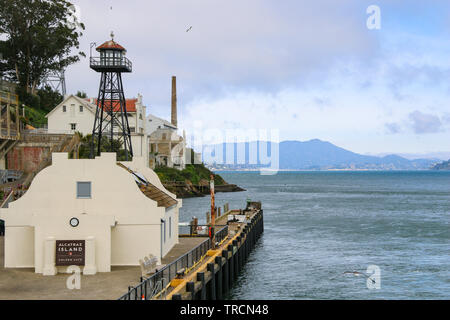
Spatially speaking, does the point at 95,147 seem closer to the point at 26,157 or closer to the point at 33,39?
the point at 26,157

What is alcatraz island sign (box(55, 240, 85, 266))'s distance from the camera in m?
24.8

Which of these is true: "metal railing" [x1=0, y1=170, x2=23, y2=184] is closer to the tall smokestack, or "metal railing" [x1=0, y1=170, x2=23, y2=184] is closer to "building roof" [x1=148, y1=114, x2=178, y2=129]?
"building roof" [x1=148, y1=114, x2=178, y2=129]

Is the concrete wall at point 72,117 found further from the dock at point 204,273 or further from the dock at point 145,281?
the dock at point 145,281

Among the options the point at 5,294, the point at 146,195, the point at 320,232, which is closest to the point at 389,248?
the point at 320,232

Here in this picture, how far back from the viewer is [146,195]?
28812mm

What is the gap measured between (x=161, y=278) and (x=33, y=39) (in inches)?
2938

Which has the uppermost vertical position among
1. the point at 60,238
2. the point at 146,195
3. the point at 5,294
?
the point at 146,195

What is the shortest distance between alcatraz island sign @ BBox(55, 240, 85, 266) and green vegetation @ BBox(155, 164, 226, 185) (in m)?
89.5

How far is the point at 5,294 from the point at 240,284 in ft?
57.0

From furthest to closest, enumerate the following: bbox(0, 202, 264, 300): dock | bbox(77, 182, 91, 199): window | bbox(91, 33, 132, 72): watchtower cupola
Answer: bbox(91, 33, 132, 72): watchtower cupola
bbox(77, 182, 91, 199): window
bbox(0, 202, 264, 300): dock

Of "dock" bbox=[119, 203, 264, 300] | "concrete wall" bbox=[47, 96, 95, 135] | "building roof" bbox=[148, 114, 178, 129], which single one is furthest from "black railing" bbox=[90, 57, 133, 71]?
"building roof" bbox=[148, 114, 178, 129]

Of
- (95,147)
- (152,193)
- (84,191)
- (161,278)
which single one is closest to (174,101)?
(95,147)

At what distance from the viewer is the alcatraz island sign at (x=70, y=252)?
24.8m

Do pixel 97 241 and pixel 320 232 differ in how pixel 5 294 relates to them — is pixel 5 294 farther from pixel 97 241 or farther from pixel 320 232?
pixel 320 232
